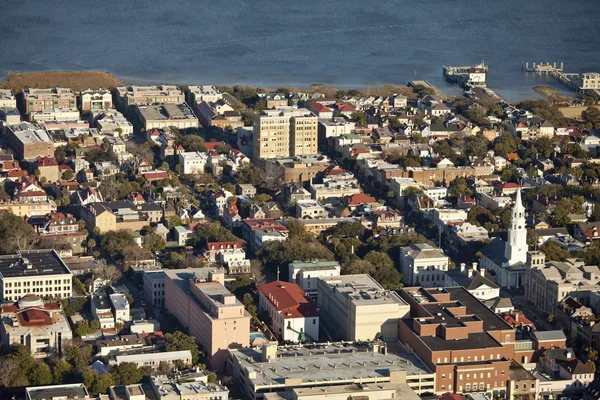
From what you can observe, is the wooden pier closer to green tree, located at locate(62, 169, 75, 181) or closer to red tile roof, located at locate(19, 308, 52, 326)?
green tree, located at locate(62, 169, 75, 181)

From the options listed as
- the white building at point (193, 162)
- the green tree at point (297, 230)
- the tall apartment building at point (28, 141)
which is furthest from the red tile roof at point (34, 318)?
the tall apartment building at point (28, 141)

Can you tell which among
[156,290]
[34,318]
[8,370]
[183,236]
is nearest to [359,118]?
[183,236]

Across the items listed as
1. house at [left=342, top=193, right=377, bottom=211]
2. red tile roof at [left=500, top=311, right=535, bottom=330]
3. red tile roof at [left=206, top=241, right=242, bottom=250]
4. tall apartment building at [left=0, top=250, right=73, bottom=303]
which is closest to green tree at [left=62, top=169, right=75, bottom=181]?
house at [left=342, top=193, right=377, bottom=211]

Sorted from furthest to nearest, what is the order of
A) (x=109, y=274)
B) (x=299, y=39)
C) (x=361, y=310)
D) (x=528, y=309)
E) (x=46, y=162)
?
(x=299, y=39), (x=46, y=162), (x=109, y=274), (x=528, y=309), (x=361, y=310)

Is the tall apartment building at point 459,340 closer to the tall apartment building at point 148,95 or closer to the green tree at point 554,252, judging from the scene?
the green tree at point 554,252

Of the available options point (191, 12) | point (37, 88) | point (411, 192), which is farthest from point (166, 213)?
point (191, 12)

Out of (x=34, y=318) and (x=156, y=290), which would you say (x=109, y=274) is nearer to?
(x=156, y=290)
